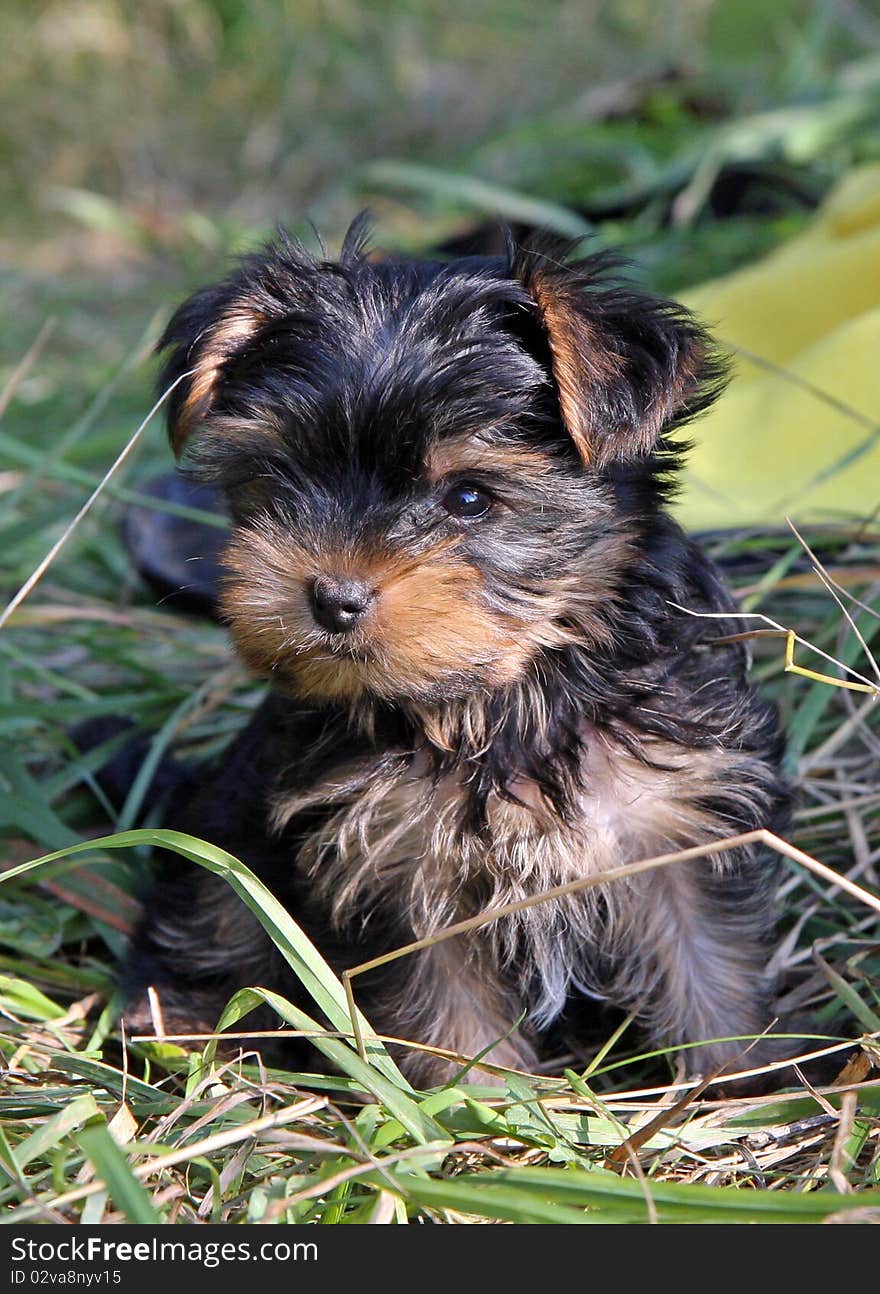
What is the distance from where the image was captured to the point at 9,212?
1229cm

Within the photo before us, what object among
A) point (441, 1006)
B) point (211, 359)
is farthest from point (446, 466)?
point (441, 1006)

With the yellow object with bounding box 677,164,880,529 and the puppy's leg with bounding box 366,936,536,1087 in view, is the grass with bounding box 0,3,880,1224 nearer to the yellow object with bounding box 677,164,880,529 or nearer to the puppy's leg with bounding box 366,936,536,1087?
the puppy's leg with bounding box 366,936,536,1087

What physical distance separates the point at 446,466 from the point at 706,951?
1.36 meters

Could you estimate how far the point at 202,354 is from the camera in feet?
10.5

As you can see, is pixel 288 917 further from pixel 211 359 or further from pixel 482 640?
pixel 211 359

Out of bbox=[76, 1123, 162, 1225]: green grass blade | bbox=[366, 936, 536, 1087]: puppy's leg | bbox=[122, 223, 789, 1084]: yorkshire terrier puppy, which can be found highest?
bbox=[122, 223, 789, 1084]: yorkshire terrier puppy

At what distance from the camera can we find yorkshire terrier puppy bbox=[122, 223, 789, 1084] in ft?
9.03

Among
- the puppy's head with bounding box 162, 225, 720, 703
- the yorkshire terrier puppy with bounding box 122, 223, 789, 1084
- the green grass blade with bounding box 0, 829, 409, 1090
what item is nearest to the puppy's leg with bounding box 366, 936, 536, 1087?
the yorkshire terrier puppy with bounding box 122, 223, 789, 1084

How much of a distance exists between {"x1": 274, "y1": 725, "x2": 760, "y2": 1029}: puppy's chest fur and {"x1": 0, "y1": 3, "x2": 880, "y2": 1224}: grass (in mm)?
308

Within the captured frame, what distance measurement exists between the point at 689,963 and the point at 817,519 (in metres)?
1.93

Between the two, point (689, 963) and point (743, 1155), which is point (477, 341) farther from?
point (743, 1155)

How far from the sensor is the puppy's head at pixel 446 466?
106 inches

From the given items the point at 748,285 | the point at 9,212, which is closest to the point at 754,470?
the point at 748,285

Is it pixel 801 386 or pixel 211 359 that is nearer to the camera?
pixel 211 359
